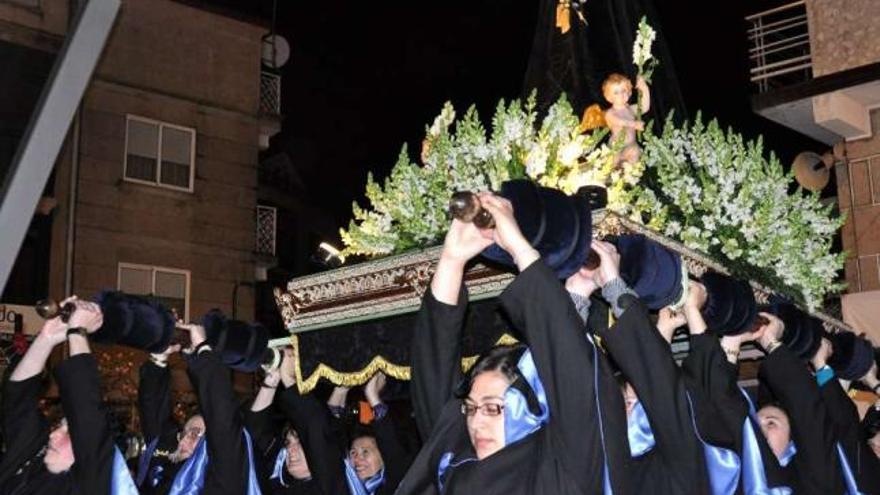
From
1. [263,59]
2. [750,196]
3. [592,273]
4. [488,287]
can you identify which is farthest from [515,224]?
[263,59]

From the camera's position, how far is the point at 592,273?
306cm

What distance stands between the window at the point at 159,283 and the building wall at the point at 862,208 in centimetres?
1022

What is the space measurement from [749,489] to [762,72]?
7.53 metres

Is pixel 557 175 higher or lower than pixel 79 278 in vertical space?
lower

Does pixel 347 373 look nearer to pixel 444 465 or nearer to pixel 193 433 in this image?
pixel 193 433

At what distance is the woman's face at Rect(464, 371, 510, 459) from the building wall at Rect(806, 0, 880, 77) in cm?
815

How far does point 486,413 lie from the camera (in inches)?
106

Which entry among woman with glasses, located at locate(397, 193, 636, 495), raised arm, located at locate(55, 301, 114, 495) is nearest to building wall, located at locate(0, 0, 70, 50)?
raised arm, located at locate(55, 301, 114, 495)

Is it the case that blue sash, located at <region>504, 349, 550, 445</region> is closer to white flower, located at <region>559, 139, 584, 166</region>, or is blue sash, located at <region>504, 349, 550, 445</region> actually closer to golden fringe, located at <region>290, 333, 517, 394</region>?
golden fringe, located at <region>290, 333, 517, 394</region>

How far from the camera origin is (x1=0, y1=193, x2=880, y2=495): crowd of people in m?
2.57

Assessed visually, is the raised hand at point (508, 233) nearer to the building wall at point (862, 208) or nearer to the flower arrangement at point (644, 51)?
the flower arrangement at point (644, 51)

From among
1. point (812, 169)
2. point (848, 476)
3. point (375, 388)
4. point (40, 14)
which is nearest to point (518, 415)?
point (848, 476)

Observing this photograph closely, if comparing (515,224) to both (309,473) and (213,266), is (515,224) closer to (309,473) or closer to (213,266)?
(309,473)

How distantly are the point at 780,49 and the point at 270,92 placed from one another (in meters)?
10.9
